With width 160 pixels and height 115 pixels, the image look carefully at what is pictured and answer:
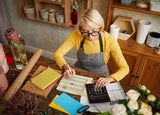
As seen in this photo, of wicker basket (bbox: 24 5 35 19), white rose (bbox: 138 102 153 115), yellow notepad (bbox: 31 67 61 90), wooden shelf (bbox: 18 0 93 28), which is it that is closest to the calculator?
yellow notepad (bbox: 31 67 61 90)

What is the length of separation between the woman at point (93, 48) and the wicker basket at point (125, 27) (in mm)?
583

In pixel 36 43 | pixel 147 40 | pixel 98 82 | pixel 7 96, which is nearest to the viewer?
pixel 7 96

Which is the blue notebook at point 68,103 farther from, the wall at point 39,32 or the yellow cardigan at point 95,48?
the wall at point 39,32

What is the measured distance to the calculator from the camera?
44.6 inches

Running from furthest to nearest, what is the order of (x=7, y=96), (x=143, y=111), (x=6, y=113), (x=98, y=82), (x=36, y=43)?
(x=36, y=43) < (x=98, y=82) < (x=7, y=96) < (x=6, y=113) < (x=143, y=111)

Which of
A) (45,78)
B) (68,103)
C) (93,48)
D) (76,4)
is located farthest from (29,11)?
(68,103)

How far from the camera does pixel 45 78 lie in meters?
1.29

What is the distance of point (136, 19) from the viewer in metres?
2.19

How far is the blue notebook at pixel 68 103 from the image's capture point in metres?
1.09

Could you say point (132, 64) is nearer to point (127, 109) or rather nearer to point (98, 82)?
point (98, 82)

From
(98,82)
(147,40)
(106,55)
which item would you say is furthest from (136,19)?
(98,82)

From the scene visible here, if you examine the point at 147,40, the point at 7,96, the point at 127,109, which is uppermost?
the point at 127,109

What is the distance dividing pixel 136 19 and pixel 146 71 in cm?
67

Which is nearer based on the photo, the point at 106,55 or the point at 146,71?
the point at 106,55
